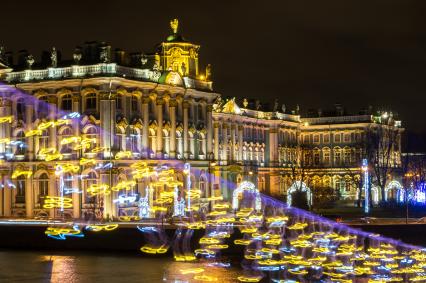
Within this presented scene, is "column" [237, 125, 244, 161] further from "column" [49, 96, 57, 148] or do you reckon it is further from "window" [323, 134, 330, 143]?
"column" [49, 96, 57, 148]

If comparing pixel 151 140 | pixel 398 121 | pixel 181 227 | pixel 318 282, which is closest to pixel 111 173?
pixel 151 140

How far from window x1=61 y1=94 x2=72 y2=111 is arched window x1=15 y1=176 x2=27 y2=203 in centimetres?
735

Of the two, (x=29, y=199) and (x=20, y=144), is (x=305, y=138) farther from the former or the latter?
(x=29, y=199)

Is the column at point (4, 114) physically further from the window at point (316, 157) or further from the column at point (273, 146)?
the window at point (316, 157)

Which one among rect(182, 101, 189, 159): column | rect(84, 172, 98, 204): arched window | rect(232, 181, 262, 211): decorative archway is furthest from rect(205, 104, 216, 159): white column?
rect(84, 172, 98, 204): arched window

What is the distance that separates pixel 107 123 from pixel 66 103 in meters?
4.56

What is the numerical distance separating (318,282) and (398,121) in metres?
93.6

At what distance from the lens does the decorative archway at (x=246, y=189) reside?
106 meters

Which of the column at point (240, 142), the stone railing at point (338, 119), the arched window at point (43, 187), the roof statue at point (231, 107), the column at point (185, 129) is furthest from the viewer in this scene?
the stone railing at point (338, 119)

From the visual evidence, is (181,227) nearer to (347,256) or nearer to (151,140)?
(347,256)

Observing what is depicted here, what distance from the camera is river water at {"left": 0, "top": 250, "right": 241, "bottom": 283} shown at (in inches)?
2108

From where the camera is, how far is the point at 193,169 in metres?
91.2

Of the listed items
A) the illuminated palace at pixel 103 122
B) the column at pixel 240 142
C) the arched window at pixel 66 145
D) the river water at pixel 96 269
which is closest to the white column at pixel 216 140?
the illuminated palace at pixel 103 122

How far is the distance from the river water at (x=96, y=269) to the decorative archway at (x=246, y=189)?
41.2 meters
